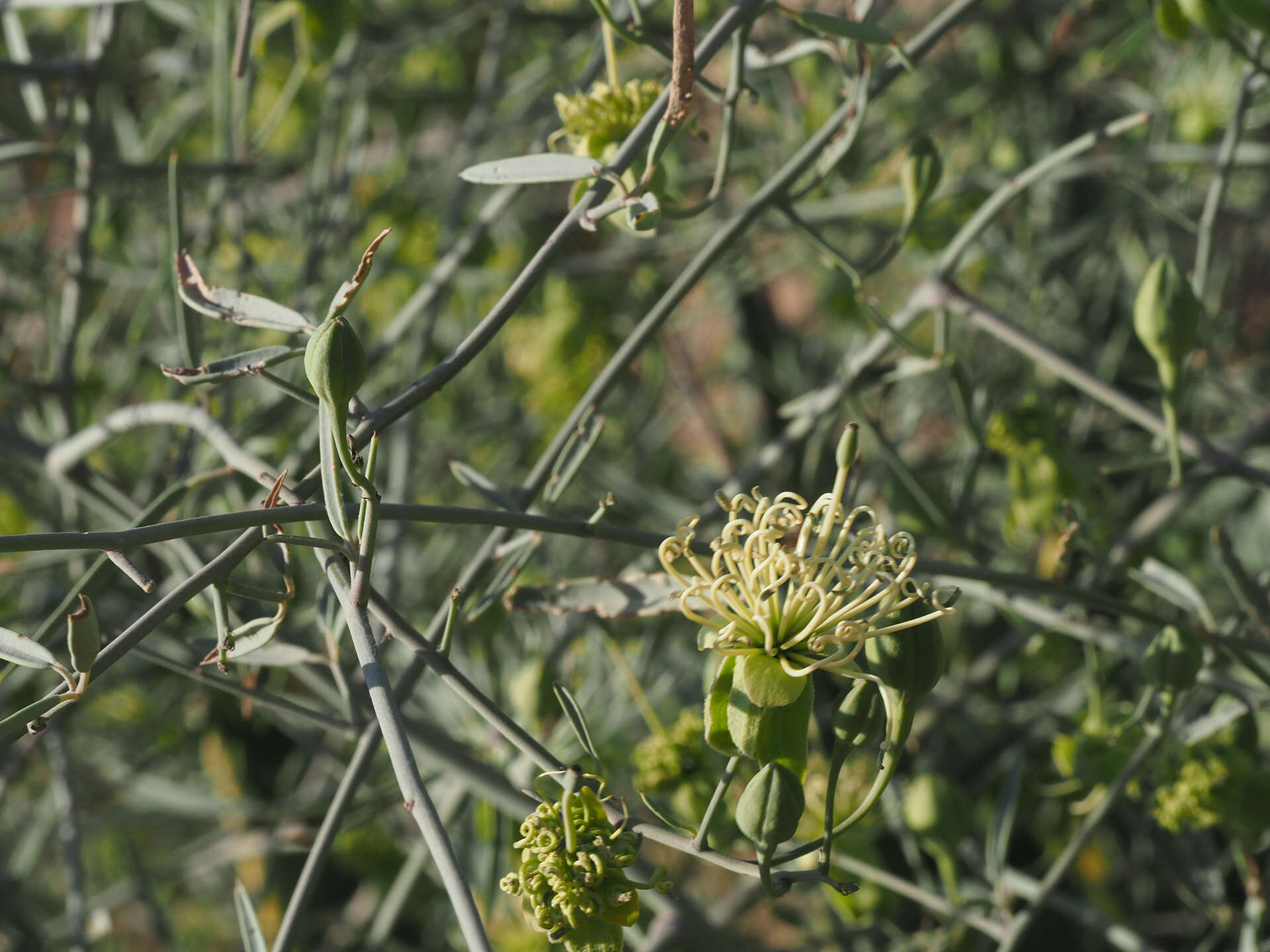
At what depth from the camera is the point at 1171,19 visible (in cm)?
69

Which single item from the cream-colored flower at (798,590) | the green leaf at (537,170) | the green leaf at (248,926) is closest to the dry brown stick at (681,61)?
the green leaf at (537,170)

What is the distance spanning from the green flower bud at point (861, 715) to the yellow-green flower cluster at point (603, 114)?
0.31 meters

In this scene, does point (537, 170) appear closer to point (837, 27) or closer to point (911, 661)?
point (837, 27)

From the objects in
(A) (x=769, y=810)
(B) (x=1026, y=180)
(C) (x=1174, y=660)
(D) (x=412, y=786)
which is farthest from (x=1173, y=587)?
(D) (x=412, y=786)

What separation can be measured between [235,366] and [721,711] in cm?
24

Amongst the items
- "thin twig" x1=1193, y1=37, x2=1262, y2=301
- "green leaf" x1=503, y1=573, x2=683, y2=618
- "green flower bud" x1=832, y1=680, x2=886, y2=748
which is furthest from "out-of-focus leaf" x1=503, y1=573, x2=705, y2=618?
"thin twig" x1=1193, y1=37, x2=1262, y2=301

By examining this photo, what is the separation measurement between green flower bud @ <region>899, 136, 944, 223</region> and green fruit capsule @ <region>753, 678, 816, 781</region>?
0.34 meters

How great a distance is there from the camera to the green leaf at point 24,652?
39cm

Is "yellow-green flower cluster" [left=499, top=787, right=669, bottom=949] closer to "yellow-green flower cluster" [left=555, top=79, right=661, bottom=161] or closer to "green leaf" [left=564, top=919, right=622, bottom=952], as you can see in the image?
"green leaf" [left=564, top=919, right=622, bottom=952]

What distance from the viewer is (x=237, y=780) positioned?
153 centimetres

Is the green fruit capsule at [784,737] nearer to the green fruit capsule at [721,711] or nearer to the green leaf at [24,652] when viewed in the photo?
the green fruit capsule at [721,711]

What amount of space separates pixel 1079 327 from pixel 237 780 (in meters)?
1.22

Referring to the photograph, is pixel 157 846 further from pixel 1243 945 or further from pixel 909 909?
pixel 1243 945

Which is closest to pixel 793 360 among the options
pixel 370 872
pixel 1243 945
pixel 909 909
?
pixel 909 909
